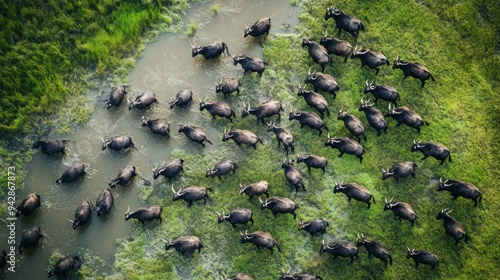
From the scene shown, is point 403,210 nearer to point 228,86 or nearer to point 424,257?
point 424,257

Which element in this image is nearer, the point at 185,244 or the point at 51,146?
the point at 185,244

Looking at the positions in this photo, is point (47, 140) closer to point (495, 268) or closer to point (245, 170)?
point (245, 170)

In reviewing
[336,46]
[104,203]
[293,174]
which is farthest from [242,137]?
[104,203]

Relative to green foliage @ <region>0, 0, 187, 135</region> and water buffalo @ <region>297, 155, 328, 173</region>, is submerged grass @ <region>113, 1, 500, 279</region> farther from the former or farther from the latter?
green foliage @ <region>0, 0, 187, 135</region>

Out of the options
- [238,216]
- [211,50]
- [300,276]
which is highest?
[211,50]

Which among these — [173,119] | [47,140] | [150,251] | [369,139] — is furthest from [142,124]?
[369,139]

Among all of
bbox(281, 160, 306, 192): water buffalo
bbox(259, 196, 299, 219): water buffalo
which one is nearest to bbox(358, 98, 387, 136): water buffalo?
bbox(281, 160, 306, 192): water buffalo
